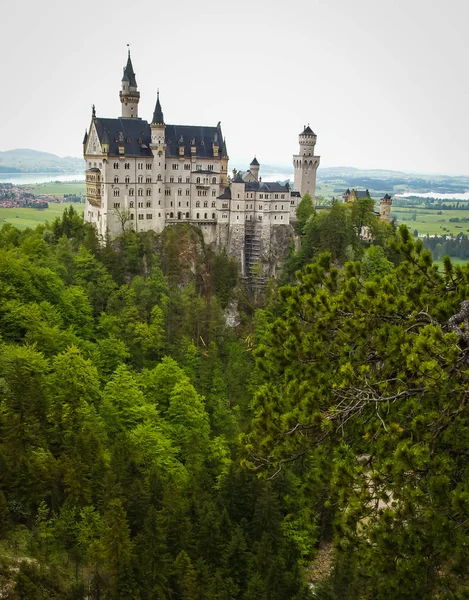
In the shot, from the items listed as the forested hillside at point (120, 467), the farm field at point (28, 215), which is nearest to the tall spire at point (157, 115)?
the forested hillside at point (120, 467)

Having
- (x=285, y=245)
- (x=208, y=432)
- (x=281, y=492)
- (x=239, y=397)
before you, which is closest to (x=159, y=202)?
(x=285, y=245)

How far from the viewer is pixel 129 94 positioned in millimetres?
83750

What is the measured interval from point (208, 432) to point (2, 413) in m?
20.5

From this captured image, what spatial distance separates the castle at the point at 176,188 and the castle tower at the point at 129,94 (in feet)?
0.40

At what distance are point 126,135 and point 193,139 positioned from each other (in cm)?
915

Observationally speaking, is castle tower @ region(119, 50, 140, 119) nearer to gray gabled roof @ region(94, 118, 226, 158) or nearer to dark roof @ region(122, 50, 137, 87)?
dark roof @ region(122, 50, 137, 87)

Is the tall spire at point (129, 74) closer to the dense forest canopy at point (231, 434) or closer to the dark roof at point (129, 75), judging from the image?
the dark roof at point (129, 75)

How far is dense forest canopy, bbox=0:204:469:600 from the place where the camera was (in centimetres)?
1598

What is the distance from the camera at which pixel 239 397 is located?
62812 mm

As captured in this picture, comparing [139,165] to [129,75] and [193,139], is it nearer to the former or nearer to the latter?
[193,139]

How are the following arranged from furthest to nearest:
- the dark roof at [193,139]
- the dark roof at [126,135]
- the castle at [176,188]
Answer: the dark roof at [193,139] < the castle at [176,188] < the dark roof at [126,135]

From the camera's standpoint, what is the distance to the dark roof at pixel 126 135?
7962cm

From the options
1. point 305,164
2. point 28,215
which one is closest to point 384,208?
point 305,164

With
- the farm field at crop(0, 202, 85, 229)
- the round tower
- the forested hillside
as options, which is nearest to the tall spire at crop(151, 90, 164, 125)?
the round tower
